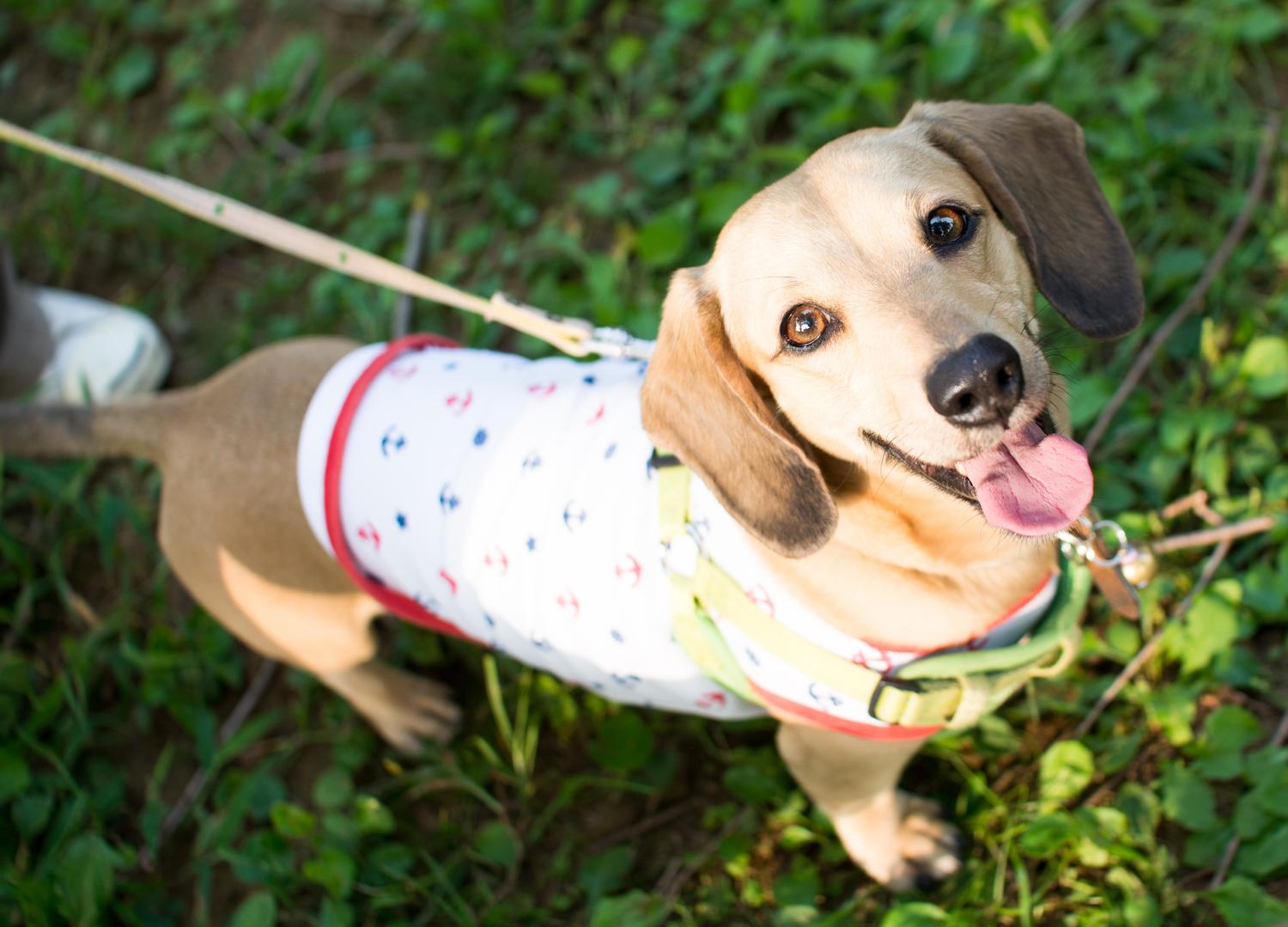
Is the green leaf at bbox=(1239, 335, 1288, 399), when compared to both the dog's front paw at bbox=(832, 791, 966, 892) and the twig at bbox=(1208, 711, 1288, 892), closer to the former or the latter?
the twig at bbox=(1208, 711, 1288, 892)

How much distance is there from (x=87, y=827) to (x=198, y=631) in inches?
29.6

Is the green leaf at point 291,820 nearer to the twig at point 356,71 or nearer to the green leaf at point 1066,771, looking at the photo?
the green leaf at point 1066,771

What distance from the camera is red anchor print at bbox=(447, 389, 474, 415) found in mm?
2770

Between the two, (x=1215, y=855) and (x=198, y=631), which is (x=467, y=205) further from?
(x=1215, y=855)

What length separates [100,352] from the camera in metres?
4.73

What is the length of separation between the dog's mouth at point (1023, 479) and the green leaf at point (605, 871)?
66.7 inches

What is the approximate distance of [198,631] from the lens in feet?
13.3

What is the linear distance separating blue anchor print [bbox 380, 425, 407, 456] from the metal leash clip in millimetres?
1610

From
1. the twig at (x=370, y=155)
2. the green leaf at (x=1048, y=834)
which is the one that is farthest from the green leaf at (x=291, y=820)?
the twig at (x=370, y=155)

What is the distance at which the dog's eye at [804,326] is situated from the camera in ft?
7.48

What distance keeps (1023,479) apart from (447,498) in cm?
135

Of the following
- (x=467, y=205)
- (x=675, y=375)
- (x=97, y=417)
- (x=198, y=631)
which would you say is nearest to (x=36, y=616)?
(x=198, y=631)

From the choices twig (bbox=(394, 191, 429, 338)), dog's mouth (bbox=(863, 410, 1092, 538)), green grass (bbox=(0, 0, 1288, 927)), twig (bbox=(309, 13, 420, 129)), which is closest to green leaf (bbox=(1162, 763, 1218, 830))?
green grass (bbox=(0, 0, 1288, 927))

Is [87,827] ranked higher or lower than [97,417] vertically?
lower
